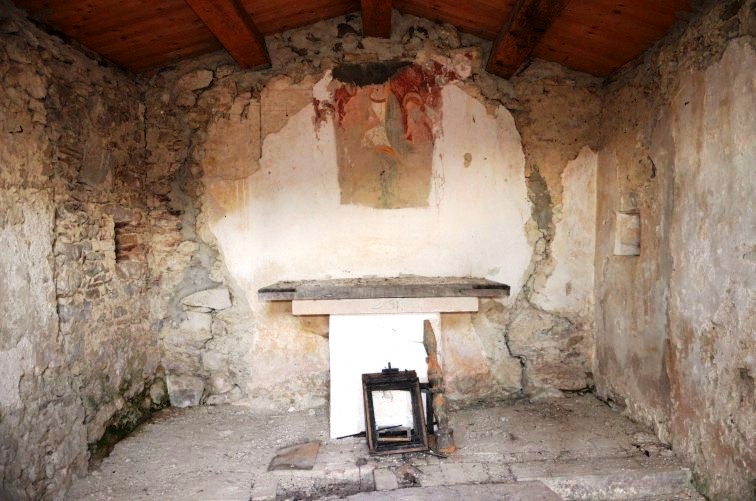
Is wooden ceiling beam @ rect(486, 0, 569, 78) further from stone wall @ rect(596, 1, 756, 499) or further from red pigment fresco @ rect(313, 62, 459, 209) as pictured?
stone wall @ rect(596, 1, 756, 499)

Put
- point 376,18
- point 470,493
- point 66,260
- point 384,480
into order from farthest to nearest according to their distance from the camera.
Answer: point 376,18 < point 66,260 < point 384,480 < point 470,493

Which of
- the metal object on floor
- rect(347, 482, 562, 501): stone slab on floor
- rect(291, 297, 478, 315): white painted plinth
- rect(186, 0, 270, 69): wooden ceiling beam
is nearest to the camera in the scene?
rect(347, 482, 562, 501): stone slab on floor

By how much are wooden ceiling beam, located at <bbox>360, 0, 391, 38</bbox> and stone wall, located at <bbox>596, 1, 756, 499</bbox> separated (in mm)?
1822

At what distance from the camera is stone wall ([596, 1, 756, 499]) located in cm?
229

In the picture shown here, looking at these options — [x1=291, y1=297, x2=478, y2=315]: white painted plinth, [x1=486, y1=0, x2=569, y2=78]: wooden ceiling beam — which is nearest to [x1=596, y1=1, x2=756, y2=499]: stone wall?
[x1=486, y1=0, x2=569, y2=78]: wooden ceiling beam

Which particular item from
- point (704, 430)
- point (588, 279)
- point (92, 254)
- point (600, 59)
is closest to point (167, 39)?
point (92, 254)

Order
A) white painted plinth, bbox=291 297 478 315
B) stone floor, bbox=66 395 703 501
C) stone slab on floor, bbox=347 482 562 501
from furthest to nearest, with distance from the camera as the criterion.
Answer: white painted plinth, bbox=291 297 478 315 → stone floor, bbox=66 395 703 501 → stone slab on floor, bbox=347 482 562 501

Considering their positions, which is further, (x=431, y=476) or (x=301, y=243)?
(x=301, y=243)

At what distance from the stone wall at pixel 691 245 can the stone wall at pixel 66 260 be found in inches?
142

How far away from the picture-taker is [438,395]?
301 cm

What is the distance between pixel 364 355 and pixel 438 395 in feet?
1.93

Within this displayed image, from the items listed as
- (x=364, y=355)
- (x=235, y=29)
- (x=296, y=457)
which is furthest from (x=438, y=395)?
(x=235, y=29)

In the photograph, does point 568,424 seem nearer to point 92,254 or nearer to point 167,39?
point 92,254

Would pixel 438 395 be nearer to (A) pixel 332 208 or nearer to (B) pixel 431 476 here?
(B) pixel 431 476
